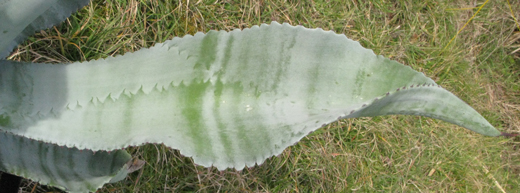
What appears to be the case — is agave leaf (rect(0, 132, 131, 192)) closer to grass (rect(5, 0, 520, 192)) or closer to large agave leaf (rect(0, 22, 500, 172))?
large agave leaf (rect(0, 22, 500, 172))

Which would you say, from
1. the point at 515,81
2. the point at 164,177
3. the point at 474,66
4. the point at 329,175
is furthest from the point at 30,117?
the point at 515,81

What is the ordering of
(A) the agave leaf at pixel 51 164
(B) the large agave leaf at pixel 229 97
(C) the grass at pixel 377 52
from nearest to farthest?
(B) the large agave leaf at pixel 229 97 < (A) the agave leaf at pixel 51 164 < (C) the grass at pixel 377 52

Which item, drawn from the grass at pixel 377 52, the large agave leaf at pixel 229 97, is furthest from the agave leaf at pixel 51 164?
the grass at pixel 377 52

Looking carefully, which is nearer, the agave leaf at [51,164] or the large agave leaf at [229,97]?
the large agave leaf at [229,97]

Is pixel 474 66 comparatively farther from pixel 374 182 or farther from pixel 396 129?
pixel 374 182

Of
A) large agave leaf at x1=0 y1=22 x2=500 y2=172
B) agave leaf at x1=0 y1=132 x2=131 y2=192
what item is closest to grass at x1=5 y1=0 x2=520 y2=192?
agave leaf at x1=0 y1=132 x2=131 y2=192

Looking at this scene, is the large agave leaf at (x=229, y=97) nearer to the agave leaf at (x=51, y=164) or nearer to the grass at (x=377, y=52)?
the agave leaf at (x=51, y=164)
